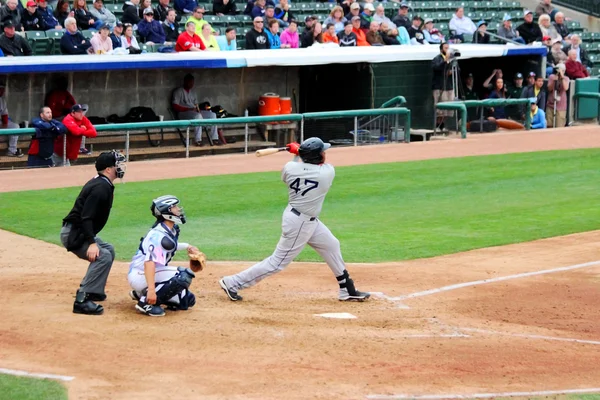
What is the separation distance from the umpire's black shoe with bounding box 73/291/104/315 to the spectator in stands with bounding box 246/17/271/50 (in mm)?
14911

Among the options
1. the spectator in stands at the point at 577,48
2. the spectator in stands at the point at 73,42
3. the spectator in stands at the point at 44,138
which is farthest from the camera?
the spectator in stands at the point at 577,48

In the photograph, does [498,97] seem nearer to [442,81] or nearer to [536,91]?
[536,91]

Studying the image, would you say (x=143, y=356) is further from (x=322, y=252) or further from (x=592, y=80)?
(x=592, y=80)

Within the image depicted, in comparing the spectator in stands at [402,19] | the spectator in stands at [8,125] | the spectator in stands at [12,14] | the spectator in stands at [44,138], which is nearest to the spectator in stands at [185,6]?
the spectator in stands at [12,14]

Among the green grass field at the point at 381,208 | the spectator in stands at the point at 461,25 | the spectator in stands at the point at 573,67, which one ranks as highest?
the spectator in stands at the point at 461,25

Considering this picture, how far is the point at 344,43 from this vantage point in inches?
981

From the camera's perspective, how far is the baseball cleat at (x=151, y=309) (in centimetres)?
927

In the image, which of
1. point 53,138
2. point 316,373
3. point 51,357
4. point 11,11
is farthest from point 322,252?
point 11,11

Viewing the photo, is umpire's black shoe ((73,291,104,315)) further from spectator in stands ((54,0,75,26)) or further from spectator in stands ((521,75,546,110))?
spectator in stands ((521,75,546,110))

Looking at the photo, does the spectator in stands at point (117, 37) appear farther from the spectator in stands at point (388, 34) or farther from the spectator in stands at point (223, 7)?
the spectator in stands at point (388, 34)

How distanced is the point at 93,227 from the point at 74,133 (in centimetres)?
992

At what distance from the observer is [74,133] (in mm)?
18703

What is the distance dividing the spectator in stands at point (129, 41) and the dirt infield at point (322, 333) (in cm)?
933

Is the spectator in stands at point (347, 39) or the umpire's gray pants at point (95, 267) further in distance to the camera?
the spectator in stands at point (347, 39)
